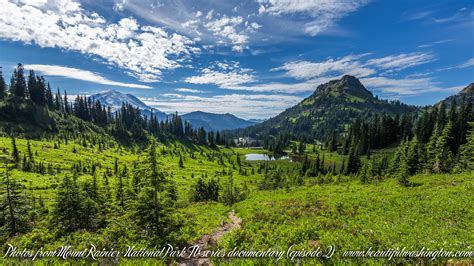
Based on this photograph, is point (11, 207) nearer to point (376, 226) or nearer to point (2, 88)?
point (376, 226)

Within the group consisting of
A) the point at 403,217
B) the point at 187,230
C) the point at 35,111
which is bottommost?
the point at 187,230

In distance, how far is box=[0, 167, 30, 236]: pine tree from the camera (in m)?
23.2

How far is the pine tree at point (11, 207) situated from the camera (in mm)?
23188

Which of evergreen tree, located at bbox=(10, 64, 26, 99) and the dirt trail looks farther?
evergreen tree, located at bbox=(10, 64, 26, 99)

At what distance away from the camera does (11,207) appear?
2364cm

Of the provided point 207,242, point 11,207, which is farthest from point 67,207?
point 207,242

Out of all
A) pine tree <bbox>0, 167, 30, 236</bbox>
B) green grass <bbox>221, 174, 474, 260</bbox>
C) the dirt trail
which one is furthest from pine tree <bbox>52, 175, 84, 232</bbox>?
green grass <bbox>221, 174, 474, 260</bbox>

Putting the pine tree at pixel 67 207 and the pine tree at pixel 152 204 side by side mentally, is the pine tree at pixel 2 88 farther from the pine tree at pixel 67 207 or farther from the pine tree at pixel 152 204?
the pine tree at pixel 152 204

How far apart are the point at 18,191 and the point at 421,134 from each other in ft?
577

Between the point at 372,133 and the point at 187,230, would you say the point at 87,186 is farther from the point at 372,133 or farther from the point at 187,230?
the point at 372,133

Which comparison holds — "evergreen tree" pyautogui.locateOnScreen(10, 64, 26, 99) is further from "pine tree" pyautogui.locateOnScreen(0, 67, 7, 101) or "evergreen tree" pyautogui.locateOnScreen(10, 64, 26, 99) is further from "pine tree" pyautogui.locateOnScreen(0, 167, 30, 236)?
"pine tree" pyautogui.locateOnScreen(0, 167, 30, 236)

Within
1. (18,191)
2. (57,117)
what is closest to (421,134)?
(18,191)

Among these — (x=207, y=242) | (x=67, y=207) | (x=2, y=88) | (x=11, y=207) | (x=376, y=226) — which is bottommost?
(x=11, y=207)

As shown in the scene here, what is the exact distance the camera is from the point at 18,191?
24.1 meters
